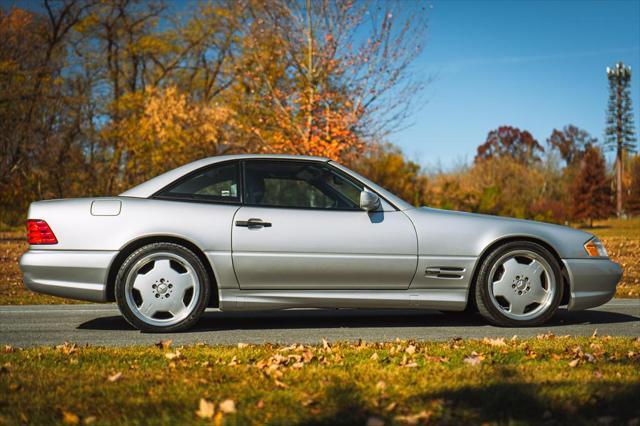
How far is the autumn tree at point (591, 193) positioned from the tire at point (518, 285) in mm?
50591

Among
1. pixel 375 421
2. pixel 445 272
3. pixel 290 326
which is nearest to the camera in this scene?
pixel 375 421

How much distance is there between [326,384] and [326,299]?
2327mm

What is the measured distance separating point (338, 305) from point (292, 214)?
88cm

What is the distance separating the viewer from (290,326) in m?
6.61

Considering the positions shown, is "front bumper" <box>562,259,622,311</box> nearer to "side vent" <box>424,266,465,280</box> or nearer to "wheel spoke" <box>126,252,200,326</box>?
"side vent" <box>424,266,465,280</box>

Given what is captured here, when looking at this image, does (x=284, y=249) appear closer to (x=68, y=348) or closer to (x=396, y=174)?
(x=68, y=348)

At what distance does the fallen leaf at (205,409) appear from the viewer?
321cm

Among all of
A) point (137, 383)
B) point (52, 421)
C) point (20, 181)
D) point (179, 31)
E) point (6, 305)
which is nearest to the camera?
point (52, 421)

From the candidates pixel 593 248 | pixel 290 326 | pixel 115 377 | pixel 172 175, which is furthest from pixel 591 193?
pixel 115 377

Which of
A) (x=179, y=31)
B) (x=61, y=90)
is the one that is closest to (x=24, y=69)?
(x=61, y=90)

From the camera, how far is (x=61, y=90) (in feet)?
102

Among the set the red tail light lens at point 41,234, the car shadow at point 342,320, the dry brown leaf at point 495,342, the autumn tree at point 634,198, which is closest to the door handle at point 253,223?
the car shadow at point 342,320

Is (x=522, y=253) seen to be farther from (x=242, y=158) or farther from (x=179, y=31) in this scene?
(x=179, y=31)

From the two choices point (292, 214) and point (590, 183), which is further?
point (590, 183)
